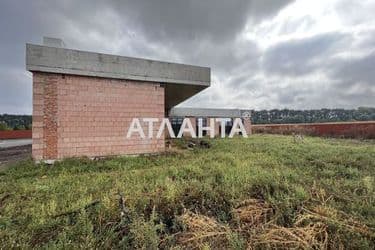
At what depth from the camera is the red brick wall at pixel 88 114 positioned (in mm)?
6395

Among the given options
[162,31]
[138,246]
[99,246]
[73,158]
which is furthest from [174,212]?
[162,31]

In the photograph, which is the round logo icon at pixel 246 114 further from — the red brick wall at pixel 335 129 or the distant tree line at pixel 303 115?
the distant tree line at pixel 303 115

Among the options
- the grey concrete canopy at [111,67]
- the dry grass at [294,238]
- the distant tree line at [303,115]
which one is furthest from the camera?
the distant tree line at [303,115]

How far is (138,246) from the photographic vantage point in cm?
244

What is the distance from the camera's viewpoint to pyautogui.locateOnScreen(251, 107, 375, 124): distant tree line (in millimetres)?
46281

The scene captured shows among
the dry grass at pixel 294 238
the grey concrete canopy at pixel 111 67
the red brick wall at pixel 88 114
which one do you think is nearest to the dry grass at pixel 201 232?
the dry grass at pixel 294 238

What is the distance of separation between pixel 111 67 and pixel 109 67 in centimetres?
6

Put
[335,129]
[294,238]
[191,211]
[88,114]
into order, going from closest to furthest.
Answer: [294,238]
[191,211]
[88,114]
[335,129]

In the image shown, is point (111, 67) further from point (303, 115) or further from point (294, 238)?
point (303, 115)

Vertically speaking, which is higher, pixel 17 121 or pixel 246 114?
pixel 246 114

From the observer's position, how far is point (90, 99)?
6977 millimetres

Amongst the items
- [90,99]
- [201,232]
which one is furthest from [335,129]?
[201,232]

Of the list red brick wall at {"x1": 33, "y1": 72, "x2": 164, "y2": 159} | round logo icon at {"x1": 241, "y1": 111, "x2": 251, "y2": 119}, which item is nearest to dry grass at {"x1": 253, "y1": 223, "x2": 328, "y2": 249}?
red brick wall at {"x1": 33, "y1": 72, "x2": 164, "y2": 159}

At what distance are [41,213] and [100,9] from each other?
739 centimetres
